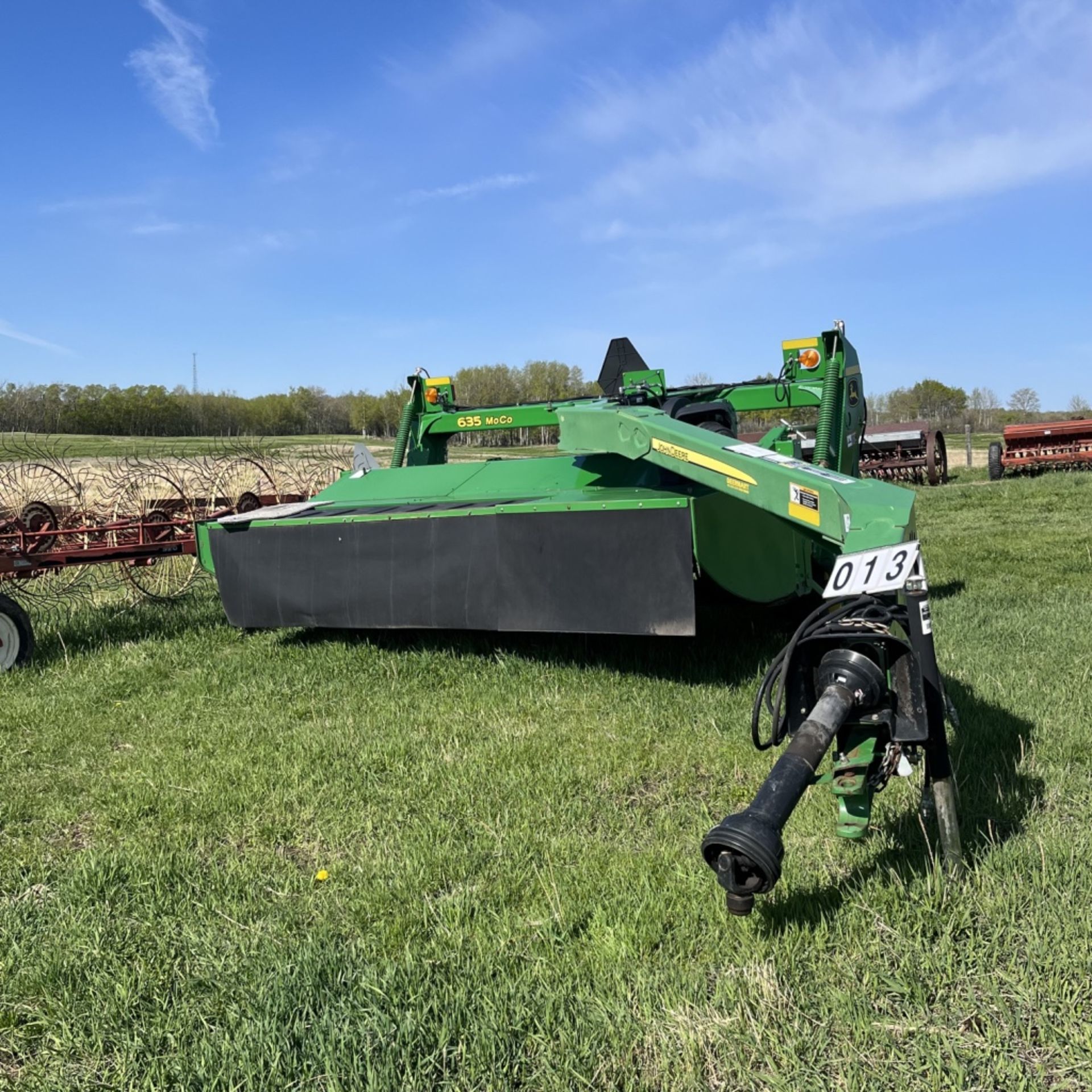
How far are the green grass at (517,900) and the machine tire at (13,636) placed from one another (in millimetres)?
1034

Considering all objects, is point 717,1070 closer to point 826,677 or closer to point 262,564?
point 826,677

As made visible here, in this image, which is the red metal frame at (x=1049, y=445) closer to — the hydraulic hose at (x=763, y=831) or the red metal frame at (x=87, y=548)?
the red metal frame at (x=87, y=548)

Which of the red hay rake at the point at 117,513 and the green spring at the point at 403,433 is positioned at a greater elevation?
the green spring at the point at 403,433

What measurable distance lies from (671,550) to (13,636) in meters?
4.19

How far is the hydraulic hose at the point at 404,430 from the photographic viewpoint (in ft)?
24.0

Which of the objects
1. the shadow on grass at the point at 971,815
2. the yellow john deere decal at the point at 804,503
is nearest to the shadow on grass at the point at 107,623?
the yellow john deere decal at the point at 804,503

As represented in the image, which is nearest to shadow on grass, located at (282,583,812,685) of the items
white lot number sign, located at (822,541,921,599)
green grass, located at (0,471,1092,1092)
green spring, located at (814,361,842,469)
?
green grass, located at (0,471,1092,1092)

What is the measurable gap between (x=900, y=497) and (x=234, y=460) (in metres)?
9.75

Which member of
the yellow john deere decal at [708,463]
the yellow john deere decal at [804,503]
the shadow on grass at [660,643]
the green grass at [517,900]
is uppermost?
the yellow john deere decal at [708,463]

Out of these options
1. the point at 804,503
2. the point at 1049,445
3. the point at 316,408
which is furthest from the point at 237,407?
the point at 804,503

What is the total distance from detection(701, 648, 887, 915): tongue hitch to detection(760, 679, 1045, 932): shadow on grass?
1.77 feet

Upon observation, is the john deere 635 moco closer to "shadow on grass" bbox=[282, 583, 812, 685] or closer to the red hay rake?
"shadow on grass" bbox=[282, 583, 812, 685]

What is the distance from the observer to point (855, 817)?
Result: 242cm

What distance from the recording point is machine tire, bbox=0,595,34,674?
5.79 m
